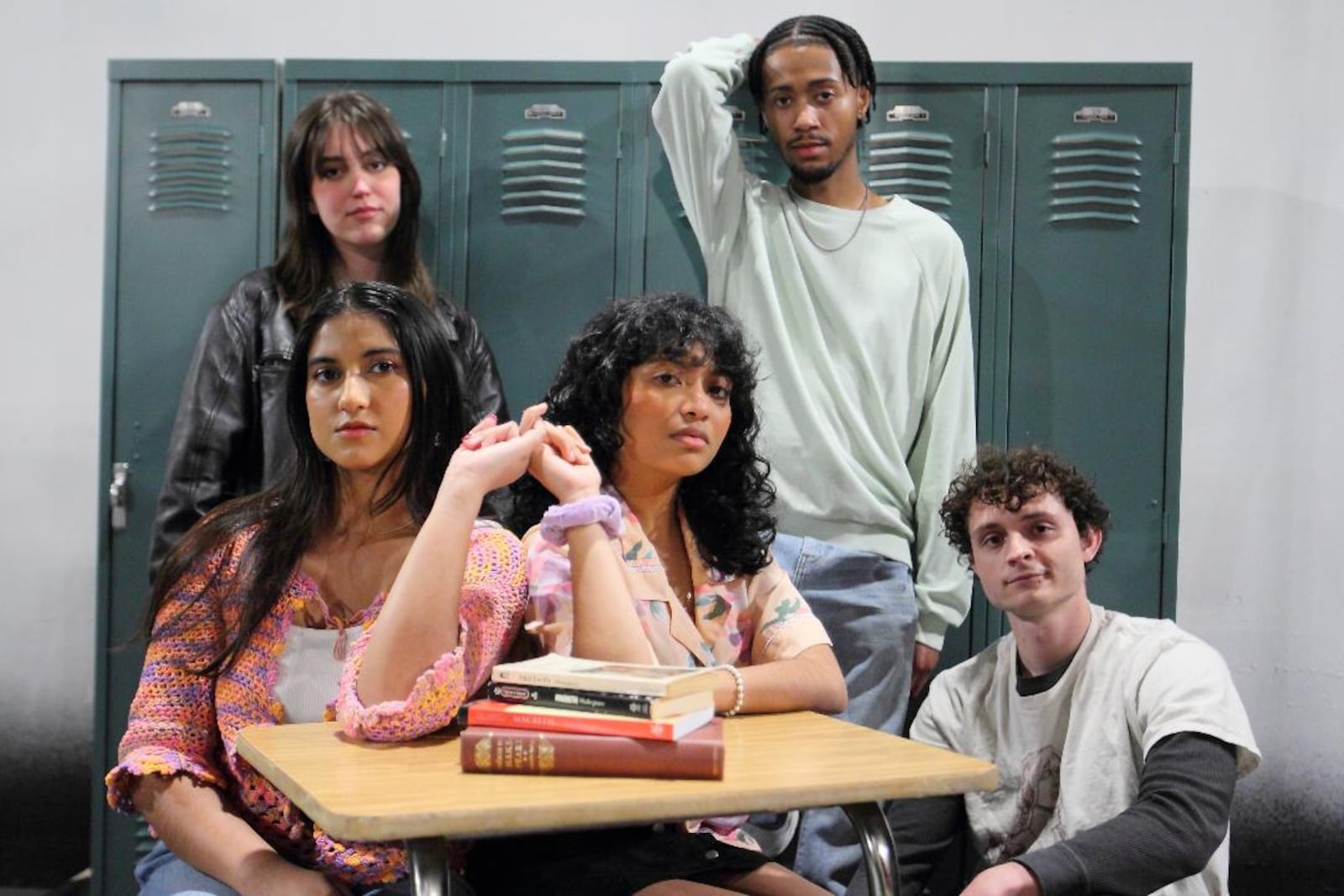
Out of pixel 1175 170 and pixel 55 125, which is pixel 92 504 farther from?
pixel 1175 170

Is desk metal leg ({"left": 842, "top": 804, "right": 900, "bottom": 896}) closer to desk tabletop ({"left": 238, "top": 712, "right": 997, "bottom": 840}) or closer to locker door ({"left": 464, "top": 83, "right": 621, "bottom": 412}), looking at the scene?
desk tabletop ({"left": 238, "top": 712, "right": 997, "bottom": 840})

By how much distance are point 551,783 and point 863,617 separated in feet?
4.75

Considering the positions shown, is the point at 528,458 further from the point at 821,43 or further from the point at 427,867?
the point at 821,43

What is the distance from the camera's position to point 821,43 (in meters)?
2.94

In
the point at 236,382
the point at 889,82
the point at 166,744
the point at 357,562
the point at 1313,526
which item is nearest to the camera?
the point at 166,744

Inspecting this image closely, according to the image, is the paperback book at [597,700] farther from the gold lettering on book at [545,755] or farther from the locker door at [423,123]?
the locker door at [423,123]

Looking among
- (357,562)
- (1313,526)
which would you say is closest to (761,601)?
(357,562)

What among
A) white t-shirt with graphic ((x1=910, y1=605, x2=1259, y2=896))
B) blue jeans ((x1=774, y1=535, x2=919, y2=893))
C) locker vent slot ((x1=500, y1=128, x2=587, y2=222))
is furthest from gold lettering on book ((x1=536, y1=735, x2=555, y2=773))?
locker vent slot ((x1=500, y1=128, x2=587, y2=222))

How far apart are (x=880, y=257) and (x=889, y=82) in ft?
1.44

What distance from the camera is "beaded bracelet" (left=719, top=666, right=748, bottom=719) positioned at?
6.22ft

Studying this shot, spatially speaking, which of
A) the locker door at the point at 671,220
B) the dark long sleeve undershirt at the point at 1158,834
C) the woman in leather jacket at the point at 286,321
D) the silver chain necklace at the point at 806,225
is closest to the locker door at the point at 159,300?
the woman in leather jacket at the point at 286,321

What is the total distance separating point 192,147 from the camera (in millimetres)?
3176

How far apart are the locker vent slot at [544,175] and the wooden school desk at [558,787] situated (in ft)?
5.35

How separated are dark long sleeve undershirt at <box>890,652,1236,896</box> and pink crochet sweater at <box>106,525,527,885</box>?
33.8 inches
